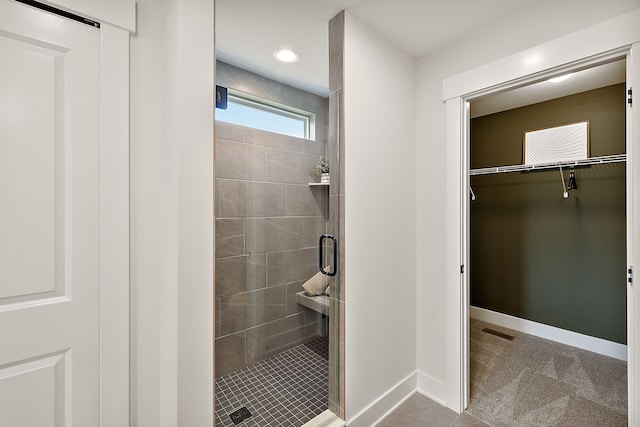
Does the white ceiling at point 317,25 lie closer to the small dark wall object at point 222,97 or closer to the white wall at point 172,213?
the small dark wall object at point 222,97

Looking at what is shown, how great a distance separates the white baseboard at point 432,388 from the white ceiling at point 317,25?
7.07ft

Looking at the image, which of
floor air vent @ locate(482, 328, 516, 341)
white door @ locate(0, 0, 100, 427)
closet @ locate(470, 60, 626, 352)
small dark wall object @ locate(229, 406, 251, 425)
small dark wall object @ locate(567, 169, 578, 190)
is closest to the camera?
white door @ locate(0, 0, 100, 427)

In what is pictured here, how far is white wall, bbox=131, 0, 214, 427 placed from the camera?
1.18 m

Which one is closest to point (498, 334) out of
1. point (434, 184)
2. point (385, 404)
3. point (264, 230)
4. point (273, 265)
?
point (385, 404)

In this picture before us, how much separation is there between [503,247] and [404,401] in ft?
6.99

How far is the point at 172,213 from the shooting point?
119cm

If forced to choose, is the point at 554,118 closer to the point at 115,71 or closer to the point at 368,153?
the point at 368,153

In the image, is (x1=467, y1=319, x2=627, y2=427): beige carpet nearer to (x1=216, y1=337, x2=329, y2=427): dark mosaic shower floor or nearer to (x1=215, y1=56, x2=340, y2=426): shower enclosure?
(x1=216, y1=337, x2=329, y2=427): dark mosaic shower floor

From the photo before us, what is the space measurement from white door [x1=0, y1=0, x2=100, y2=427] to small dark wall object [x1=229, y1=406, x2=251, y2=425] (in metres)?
0.64

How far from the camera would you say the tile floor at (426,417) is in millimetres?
1792

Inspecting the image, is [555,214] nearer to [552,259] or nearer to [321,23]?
[552,259]


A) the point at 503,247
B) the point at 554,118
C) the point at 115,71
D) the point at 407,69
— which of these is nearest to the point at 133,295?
the point at 115,71

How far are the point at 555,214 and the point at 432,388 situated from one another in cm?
213

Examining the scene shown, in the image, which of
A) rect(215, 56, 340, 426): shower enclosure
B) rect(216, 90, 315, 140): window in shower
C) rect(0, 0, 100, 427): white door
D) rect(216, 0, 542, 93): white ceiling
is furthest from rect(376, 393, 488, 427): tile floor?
rect(216, 0, 542, 93): white ceiling
